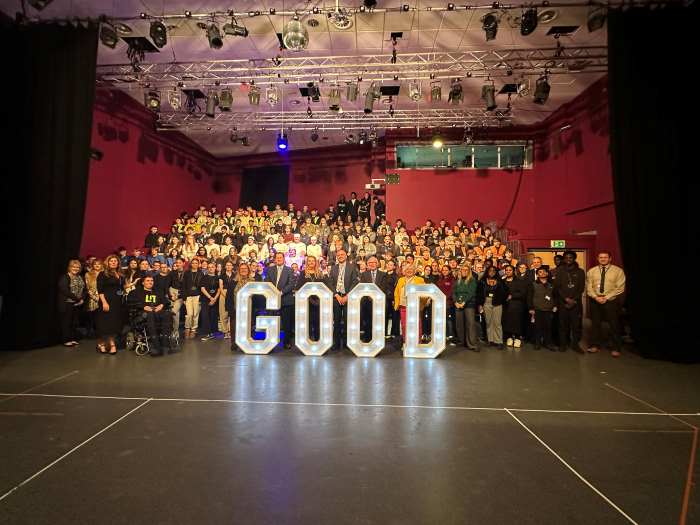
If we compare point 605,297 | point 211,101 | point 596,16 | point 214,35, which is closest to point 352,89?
point 214,35

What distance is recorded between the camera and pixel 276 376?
16.9 feet

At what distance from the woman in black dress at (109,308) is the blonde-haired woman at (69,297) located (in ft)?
2.46

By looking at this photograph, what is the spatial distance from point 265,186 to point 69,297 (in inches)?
472

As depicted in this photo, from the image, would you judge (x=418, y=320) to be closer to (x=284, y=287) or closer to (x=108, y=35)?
(x=284, y=287)

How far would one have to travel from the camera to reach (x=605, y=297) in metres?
7.04

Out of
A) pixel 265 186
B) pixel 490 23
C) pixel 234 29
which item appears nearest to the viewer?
pixel 490 23

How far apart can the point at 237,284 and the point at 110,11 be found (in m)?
6.63

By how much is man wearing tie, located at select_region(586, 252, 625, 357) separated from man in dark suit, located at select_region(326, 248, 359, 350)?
4.62 meters

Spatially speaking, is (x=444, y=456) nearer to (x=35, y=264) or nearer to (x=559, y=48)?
(x=35, y=264)

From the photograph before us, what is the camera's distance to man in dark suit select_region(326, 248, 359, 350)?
7070 millimetres

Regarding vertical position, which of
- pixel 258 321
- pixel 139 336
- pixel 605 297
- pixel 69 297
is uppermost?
pixel 605 297

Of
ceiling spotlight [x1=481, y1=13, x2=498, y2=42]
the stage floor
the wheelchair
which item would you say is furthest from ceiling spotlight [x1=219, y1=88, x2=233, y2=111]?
the stage floor

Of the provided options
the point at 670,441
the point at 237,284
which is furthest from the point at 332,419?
the point at 237,284

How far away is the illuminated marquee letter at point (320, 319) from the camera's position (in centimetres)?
630
